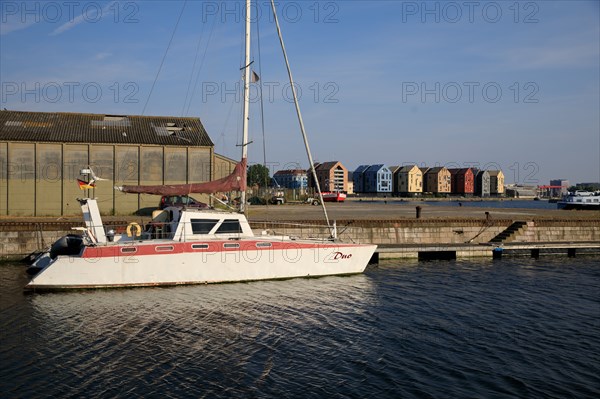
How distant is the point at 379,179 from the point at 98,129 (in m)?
157

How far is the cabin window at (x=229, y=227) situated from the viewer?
2311cm

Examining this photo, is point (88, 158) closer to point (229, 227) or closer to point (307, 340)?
point (229, 227)

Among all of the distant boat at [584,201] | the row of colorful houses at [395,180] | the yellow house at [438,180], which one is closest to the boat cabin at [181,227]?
the distant boat at [584,201]

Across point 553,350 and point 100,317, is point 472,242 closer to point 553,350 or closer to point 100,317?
point 553,350

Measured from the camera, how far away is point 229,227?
2320 cm

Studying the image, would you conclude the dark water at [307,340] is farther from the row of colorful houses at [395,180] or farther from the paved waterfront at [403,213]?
the row of colorful houses at [395,180]

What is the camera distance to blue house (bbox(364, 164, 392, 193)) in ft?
632

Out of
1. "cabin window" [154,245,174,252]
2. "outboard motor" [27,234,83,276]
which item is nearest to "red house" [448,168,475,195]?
"cabin window" [154,245,174,252]

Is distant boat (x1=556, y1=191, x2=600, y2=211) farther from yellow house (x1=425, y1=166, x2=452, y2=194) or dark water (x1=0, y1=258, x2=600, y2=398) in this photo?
yellow house (x1=425, y1=166, x2=452, y2=194)

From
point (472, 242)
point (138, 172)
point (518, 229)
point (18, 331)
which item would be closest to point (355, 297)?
point (18, 331)

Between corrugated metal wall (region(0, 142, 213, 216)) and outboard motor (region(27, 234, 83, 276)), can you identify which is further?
corrugated metal wall (region(0, 142, 213, 216))

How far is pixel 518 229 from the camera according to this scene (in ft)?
116

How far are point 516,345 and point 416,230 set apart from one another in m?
18.9

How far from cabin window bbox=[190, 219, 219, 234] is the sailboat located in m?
0.04
